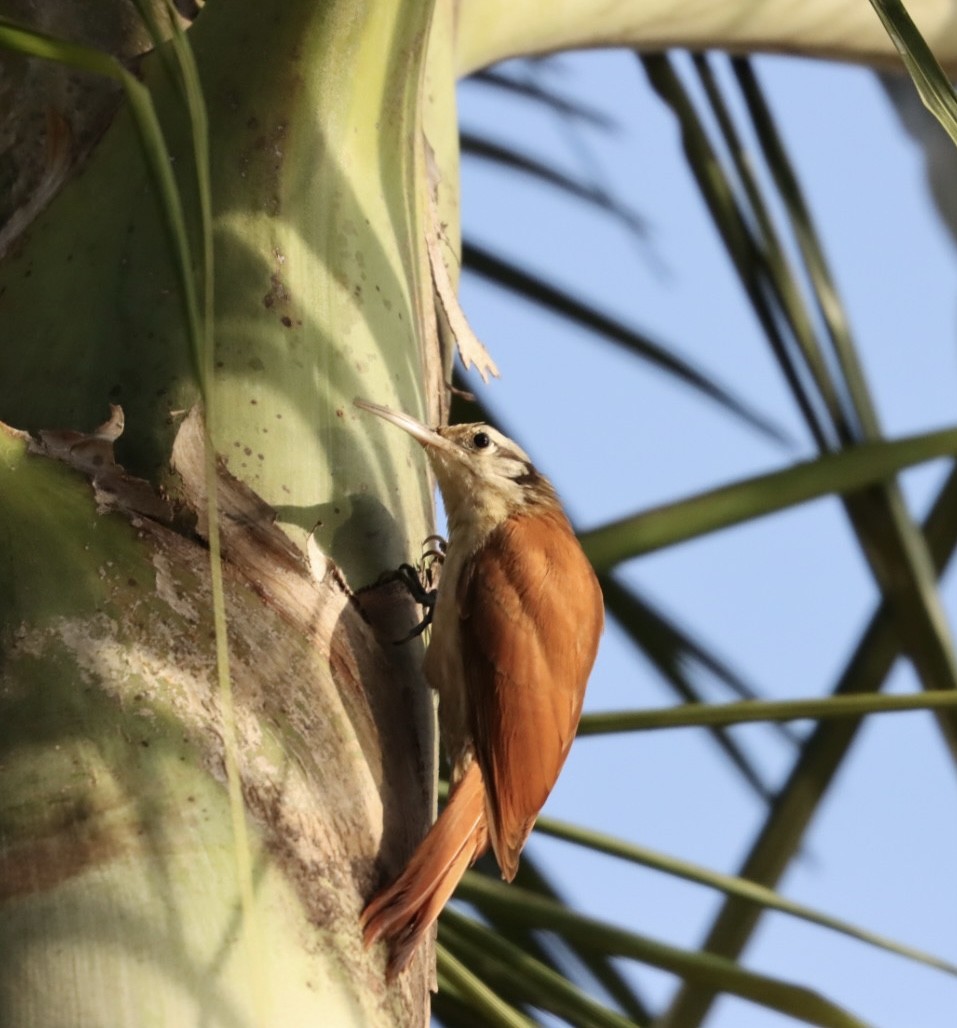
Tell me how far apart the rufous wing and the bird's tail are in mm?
159

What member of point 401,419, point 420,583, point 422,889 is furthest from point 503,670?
point 422,889

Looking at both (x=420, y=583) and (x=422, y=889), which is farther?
(x=420, y=583)

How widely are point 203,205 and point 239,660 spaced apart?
42 cm

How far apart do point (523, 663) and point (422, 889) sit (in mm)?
775

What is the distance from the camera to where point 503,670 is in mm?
1982

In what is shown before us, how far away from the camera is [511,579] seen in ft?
7.13

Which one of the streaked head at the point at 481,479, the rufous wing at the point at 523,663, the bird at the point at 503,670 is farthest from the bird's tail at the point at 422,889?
the streaked head at the point at 481,479

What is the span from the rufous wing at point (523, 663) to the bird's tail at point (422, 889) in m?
0.16

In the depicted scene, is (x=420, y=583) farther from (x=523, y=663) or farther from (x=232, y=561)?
(x=232, y=561)

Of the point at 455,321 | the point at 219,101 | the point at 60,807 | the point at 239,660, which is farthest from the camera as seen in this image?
the point at 455,321

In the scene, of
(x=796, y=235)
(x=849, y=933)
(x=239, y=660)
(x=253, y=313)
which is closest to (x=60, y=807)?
(x=239, y=660)

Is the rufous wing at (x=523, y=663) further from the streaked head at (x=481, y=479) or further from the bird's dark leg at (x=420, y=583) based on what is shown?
the streaked head at (x=481, y=479)

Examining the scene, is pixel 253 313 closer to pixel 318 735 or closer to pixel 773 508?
pixel 318 735

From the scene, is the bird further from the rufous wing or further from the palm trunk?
the palm trunk
